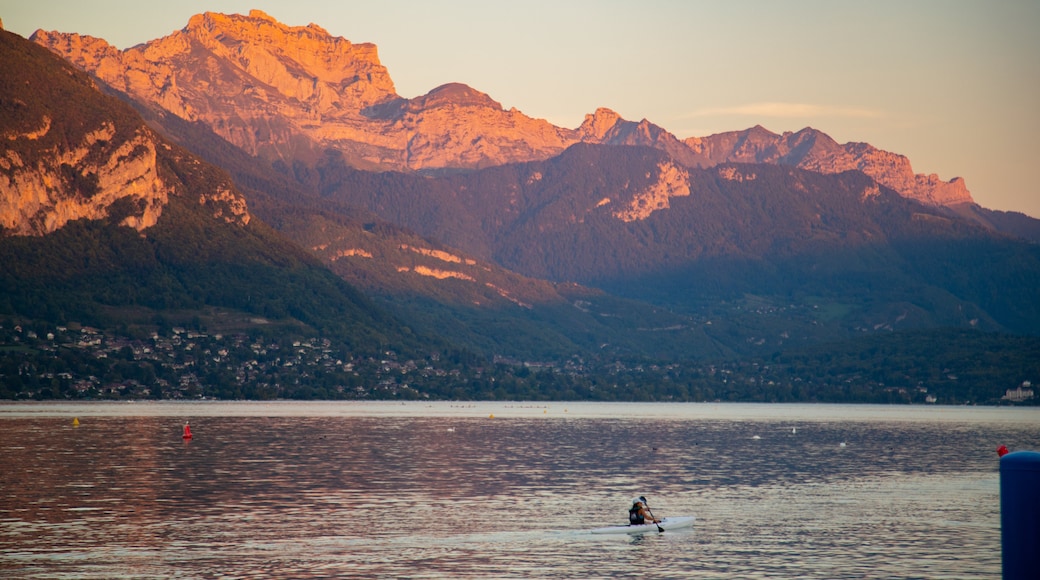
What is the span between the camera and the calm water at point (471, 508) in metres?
59.9

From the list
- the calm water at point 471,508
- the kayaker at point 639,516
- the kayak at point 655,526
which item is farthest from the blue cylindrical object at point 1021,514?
the kayaker at point 639,516

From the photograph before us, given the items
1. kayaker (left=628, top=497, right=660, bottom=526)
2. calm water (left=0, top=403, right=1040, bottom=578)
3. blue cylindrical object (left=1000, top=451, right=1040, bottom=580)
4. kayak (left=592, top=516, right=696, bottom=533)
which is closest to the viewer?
blue cylindrical object (left=1000, top=451, right=1040, bottom=580)

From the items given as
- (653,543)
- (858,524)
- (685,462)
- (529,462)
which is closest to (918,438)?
(685,462)

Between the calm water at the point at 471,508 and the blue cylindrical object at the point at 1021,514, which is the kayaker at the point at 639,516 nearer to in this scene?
the calm water at the point at 471,508

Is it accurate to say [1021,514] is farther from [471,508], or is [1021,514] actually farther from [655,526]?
[471,508]

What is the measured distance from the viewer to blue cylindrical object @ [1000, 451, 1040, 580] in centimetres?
3278

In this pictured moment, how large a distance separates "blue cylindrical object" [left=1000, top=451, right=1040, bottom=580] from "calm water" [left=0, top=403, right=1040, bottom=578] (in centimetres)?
2488

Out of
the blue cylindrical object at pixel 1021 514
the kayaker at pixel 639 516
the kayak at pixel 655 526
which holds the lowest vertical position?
the kayak at pixel 655 526

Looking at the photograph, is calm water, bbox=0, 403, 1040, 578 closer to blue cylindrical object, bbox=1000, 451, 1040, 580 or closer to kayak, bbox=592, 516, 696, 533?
kayak, bbox=592, 516, 696, 533

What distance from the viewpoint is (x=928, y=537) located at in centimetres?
7094

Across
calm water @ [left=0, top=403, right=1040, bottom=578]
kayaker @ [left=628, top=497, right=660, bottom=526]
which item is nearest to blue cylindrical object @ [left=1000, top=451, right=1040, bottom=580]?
calm water @ [left=0, top=403, right=1040, bottom=578]

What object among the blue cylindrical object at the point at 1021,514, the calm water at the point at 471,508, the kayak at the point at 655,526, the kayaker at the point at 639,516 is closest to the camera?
the blue cylindrical object at the point at 1021,514

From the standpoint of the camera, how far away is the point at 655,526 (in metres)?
73.4

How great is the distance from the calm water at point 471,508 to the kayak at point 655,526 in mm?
1129
